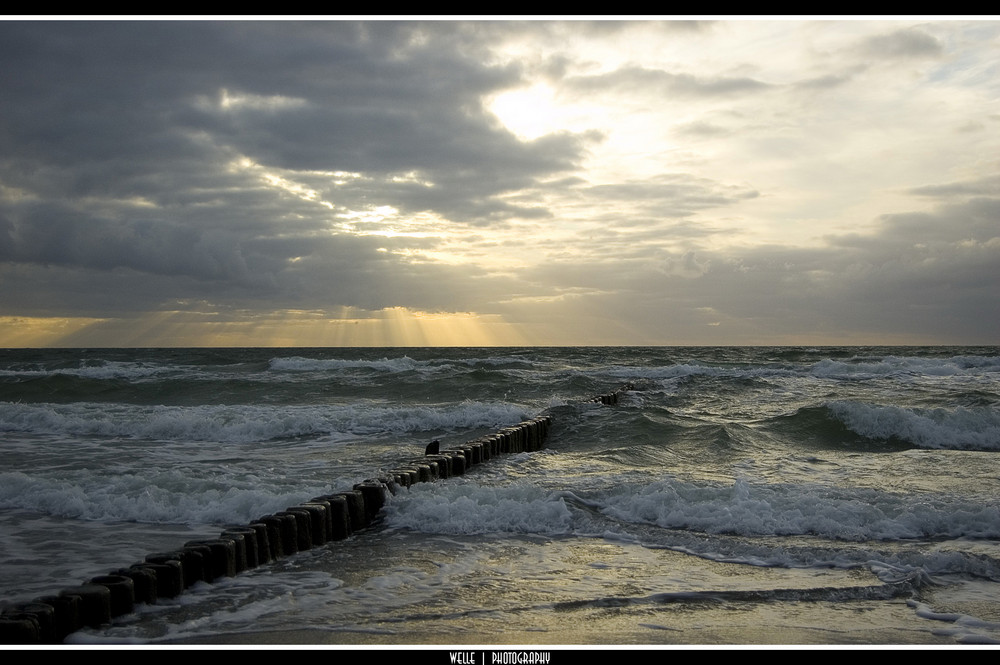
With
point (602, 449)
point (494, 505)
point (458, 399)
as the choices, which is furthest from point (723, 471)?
point (458, 399)

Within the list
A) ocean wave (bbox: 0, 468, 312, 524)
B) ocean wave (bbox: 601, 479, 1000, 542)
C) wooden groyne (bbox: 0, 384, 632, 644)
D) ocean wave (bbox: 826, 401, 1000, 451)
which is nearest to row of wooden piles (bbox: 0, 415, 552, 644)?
wooden groyne (bbox: 0, 384, 632, 644)

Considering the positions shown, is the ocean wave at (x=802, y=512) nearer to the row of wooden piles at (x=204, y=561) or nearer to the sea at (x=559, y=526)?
the sea at (x=559, y=526)

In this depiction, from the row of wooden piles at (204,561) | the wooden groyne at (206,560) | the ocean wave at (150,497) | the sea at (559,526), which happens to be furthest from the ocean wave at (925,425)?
the ocean wave at (150,497)

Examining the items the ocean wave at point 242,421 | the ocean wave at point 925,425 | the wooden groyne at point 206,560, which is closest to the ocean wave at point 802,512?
the wooden groyne at point 206,560

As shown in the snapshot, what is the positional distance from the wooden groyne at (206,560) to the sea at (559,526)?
111 millimetres

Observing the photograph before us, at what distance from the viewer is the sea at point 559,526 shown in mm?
4926

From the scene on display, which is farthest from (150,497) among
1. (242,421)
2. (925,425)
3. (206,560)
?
(925,425)

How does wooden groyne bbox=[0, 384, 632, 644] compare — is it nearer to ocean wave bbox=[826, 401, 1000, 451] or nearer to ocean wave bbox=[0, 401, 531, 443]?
ocean wave bbox=[0, 401, 531, 443]

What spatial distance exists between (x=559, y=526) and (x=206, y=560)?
132 inches

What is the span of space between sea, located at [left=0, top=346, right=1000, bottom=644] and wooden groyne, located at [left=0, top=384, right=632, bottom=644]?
111 mm

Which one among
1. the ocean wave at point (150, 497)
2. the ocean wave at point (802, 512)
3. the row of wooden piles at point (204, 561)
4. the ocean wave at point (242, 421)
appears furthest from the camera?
the ocean wave at point (242, 421)

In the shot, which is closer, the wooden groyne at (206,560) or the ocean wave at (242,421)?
the wooden groyne at (206,560)

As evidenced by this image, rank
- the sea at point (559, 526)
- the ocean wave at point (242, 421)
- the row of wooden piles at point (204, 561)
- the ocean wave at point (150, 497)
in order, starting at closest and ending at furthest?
1. the row of wooden piles at point (204, 561)
2. the sea at point (559, 526)
3. the ocean wave at point (150, 497)
4. the ocean wave at point (242, 421)

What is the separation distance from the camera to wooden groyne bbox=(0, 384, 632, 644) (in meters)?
4.59
